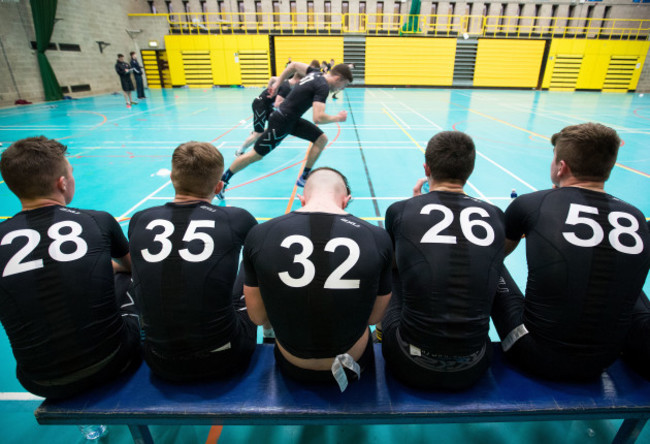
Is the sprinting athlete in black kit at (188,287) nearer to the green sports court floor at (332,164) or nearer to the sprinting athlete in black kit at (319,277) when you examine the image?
the sprinting athlete in black kit at (319,277)

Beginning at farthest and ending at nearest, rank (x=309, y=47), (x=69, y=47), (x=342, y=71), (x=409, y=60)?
(x=409, y=60) → (x=309, y=47) → (x=69, y=47) → (x=342, y=71)

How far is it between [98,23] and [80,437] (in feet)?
84.9

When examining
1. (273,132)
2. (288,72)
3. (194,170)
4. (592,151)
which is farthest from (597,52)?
(194,170)

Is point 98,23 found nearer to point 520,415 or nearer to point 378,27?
point 378,27

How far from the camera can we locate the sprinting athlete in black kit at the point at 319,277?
1418 millimetres

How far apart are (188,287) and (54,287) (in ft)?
1.86

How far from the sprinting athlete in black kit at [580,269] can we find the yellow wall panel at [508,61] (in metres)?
28.4

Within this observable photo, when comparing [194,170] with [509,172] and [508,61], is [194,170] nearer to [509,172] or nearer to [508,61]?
[509,172]

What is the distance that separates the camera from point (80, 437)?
202 cm

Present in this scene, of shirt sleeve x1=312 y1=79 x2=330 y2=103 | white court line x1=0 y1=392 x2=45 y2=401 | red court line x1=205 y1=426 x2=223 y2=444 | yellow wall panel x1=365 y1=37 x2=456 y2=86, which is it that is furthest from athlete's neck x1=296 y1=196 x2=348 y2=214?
yellow wall panel x1=365 y1=37 x2=456 y2=86

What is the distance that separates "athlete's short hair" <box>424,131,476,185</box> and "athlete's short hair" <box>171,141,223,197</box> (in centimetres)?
120

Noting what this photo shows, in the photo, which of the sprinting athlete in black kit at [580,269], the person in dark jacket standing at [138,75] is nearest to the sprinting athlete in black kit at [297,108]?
the sprinting athlete in black kit at [580,269]

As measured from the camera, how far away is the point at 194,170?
6.07 ft

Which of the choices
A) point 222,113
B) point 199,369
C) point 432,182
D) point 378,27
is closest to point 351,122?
point 222,113
